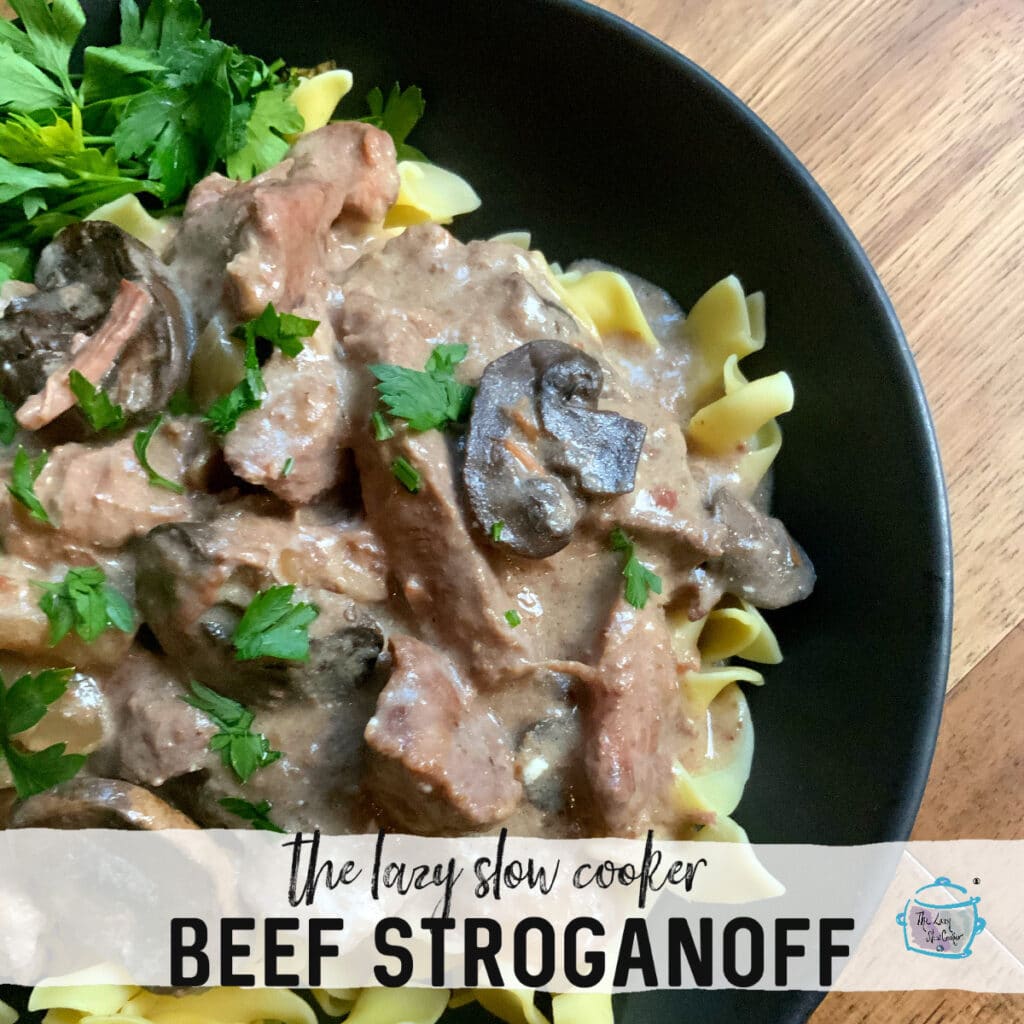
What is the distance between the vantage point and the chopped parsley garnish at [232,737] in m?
2.64

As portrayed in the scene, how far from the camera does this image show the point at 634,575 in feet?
9.40

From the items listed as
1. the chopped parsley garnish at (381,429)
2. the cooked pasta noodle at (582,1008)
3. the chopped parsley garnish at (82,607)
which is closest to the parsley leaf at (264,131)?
the chopped parsley garnish at (381,429)

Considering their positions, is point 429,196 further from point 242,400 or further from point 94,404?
point 94,404

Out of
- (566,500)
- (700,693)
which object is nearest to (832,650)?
(700,693)

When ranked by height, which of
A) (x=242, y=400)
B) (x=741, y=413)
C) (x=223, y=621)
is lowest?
(x=223, y=621)

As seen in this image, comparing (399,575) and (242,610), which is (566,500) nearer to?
(399,575)

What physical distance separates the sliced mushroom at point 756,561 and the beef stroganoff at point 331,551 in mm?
10

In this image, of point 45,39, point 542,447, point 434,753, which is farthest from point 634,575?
point 45,39

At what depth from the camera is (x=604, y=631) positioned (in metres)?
2.84

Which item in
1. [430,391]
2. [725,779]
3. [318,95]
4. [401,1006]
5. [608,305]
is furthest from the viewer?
[608,305]

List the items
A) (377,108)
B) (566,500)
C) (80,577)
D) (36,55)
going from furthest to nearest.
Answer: (377,108) < (36,55) < (566,500) < (80,577)

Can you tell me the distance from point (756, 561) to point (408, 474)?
1.21 metres

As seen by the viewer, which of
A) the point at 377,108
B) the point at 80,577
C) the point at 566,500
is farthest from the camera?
the point at 377,108

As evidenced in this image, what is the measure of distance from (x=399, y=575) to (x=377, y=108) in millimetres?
1878
